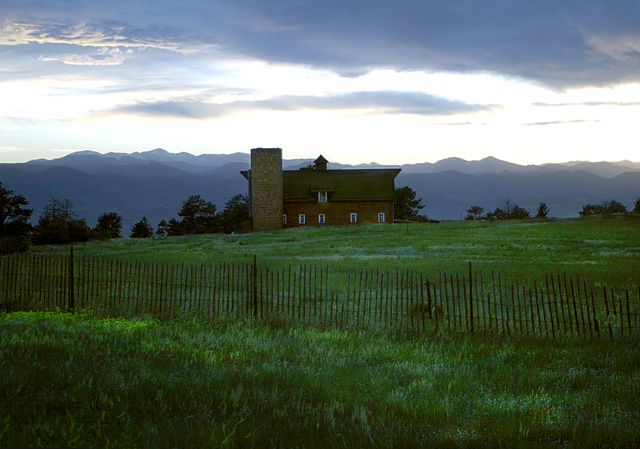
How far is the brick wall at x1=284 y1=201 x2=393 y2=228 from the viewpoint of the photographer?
248 feet

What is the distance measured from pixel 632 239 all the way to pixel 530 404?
40.4 meters

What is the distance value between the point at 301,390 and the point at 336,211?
68.2 m

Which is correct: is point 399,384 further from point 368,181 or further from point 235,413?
point 368,181

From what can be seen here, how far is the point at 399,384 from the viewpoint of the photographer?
28.2ft

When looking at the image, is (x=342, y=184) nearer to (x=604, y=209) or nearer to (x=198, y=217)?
(x=604, y=209)

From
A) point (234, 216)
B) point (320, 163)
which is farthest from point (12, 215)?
point (234, 216)

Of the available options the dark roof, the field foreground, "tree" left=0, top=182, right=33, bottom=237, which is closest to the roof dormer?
the dark roof

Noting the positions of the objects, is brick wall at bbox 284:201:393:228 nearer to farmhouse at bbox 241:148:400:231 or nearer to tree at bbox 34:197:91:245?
farmhouse at bbox 241:148:400:231

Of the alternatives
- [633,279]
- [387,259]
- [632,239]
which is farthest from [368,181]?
[633,279]

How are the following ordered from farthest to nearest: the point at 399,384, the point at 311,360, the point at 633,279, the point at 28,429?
the point at 633,279 < the point at 311,360 < the point at 399,384 < the point at 28,429

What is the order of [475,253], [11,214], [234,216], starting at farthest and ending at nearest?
1. [234,216]
2. [11,214]
3. [475,253]

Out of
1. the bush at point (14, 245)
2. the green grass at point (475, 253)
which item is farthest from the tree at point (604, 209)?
the bush at point (14, 245)

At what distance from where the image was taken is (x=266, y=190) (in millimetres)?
75188

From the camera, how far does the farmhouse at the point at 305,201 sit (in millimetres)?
75000
